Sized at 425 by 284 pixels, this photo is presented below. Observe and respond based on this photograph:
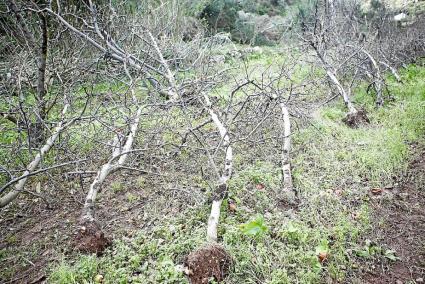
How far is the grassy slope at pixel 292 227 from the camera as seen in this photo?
2.72 meters

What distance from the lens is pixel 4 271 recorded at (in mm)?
2943

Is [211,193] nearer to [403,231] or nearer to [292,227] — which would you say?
[292,227]

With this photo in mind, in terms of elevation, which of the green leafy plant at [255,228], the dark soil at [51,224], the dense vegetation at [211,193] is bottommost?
the dark soil at [51,224]

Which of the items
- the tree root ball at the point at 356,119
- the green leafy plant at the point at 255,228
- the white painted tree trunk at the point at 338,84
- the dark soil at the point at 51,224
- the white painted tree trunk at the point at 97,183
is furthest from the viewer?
the white painted tree trunk at the point at 338,84

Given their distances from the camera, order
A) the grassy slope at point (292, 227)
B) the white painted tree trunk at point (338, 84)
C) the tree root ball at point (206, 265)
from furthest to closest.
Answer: the white painted tree trunk at point (338, 84) → the grassy slope at point (292, 227) → the tree root ball at point (206, 265)

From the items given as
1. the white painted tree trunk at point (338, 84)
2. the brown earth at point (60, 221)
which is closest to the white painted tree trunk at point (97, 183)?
the brown earth at point (60, 221)

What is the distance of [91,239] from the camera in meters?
3.01

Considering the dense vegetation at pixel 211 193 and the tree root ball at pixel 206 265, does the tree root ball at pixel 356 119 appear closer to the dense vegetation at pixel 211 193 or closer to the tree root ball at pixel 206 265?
the dense vegetation at pixel 211 193

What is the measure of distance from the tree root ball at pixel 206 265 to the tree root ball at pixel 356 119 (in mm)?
3625

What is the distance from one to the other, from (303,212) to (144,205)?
5.55 ft

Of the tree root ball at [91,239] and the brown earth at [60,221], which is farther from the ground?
the tree root ball at [91,239]

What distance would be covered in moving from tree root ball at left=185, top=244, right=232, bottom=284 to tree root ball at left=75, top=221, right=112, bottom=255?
2.78 feet

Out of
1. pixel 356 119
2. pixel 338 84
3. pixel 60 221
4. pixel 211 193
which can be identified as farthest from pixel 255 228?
pixel 338 84

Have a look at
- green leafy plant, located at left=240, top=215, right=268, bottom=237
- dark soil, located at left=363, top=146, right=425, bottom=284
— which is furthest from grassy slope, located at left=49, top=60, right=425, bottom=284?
dark soil, located at left=363, top=146, right=425, bottom=284
